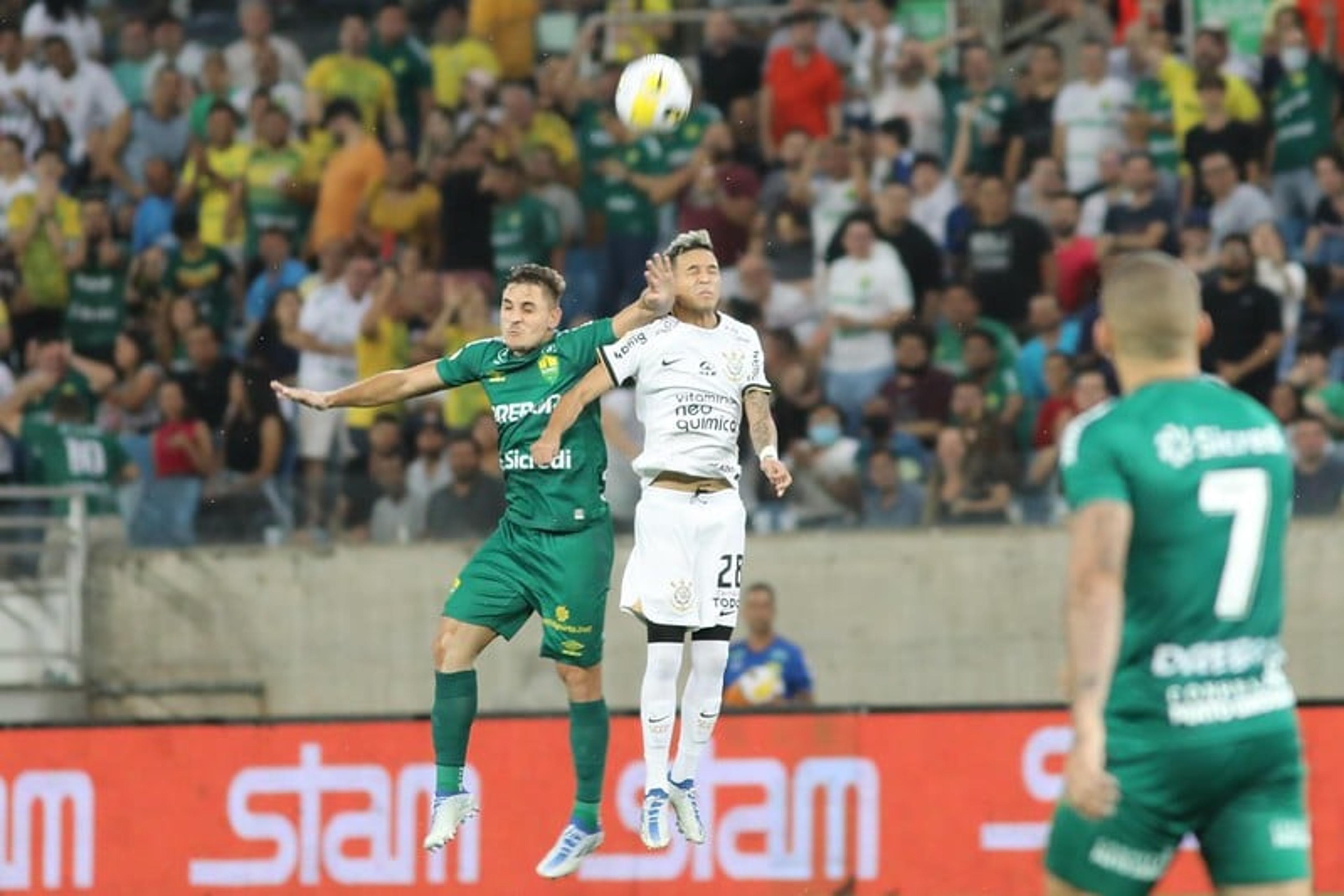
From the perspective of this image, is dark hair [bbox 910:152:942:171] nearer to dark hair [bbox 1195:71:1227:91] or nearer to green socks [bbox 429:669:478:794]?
dark hair [bbox 1195:71:1227:91]

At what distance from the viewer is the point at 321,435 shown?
57.5 feet

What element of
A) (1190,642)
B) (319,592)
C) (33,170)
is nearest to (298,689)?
(319,592)

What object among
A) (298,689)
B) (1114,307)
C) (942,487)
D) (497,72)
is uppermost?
(497,72)

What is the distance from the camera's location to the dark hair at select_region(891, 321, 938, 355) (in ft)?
55.8

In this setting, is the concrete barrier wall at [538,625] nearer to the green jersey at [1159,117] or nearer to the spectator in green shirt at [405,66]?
the green jersey at [1159,117]

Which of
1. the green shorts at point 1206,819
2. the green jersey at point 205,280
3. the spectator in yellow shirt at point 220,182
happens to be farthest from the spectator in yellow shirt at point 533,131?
the green shorts at point 1206,819

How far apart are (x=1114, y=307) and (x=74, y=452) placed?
40.4ft

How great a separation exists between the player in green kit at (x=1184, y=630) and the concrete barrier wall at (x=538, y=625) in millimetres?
9754

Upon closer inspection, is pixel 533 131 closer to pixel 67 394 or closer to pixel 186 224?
pixel 186 224

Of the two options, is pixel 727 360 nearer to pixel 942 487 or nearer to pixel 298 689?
pixel 942 487

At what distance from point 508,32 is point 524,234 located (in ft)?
8.33

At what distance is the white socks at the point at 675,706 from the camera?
11.7m

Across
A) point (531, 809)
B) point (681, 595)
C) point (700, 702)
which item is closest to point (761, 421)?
point (681, 595)

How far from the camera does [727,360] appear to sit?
11633 mm
